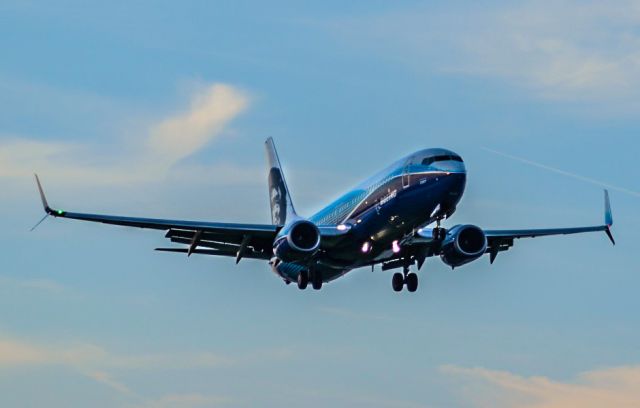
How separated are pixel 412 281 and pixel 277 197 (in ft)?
56.6

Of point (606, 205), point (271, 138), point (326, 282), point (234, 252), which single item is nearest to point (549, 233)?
point (606, 205)

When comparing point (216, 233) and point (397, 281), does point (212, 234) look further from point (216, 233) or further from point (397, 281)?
point (397, 281)

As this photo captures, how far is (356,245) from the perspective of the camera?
6506 centimetres

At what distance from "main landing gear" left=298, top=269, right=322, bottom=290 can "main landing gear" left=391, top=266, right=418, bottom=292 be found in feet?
14.0

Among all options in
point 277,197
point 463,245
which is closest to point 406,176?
point 463,245

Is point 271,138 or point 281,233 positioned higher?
point 271,138

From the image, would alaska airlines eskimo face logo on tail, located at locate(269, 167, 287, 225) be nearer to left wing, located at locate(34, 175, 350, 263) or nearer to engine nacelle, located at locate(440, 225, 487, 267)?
left wing, located at locate(34, 175, 350, 263)

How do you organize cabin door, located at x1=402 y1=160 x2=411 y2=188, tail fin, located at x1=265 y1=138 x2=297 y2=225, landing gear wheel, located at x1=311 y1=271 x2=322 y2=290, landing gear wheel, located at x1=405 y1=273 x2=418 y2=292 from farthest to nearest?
1. tail fin, located at x1=265 y1=138 x2=297 y2=225
2. landing gear wheel, located at x1=405 y1=273 x2=418 y2=292
3. landing gear wheel, located at x1=311 y1=271 x2=322 y2=290
4. cabin door, located at x1=402 y1=160 x2=411 y2=188

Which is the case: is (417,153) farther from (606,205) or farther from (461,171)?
(606,205)

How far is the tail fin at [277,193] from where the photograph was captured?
82.8 m

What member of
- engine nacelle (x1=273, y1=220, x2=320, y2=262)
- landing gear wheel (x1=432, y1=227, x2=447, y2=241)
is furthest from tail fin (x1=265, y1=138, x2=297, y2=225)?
landing gear wheel (x1=432, y1=227, x2=447, y2=241)

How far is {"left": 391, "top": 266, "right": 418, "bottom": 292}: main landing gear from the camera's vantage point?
232 feet

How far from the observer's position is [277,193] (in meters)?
85.6

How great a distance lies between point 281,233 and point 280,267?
6.38m
